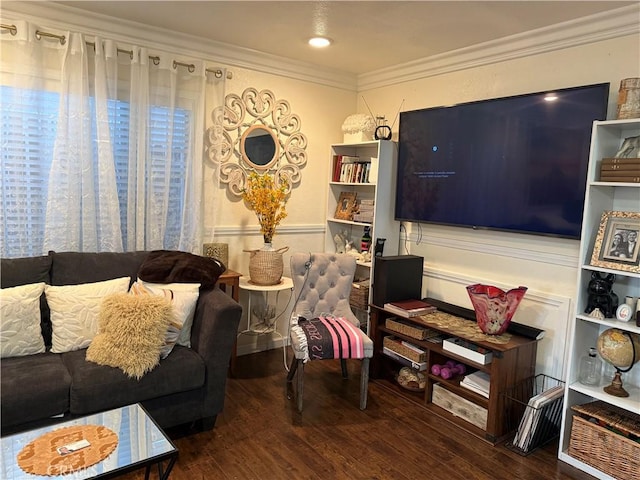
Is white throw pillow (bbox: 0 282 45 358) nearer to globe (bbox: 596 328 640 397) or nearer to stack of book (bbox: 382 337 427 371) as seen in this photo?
stack of book (bbox: 382 337 427 371)

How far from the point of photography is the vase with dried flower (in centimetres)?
341

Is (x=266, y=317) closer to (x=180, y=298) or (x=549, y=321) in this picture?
(x=180, y=298)

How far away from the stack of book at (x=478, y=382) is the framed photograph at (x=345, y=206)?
166 centimetres

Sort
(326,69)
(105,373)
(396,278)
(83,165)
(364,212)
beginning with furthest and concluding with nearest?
(326,69)
(364,212)
(396,278)
(83,165)
(105,373)

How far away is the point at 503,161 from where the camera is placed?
299 centimetres

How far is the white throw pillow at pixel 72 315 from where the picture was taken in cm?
249

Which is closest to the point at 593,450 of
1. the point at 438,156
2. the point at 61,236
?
the point at 438,156

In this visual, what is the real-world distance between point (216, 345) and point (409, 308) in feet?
4.41

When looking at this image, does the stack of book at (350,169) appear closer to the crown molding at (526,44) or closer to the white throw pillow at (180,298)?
the crown molding at (526,44)

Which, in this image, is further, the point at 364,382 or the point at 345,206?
the point at 345,206

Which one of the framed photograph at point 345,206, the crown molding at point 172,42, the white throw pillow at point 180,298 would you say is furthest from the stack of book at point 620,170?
the crown molding at point 172,42

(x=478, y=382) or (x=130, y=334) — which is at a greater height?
(x=130, y=334)

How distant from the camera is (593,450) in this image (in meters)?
2.40

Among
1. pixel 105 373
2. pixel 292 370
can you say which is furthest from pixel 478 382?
pixel 105 373
